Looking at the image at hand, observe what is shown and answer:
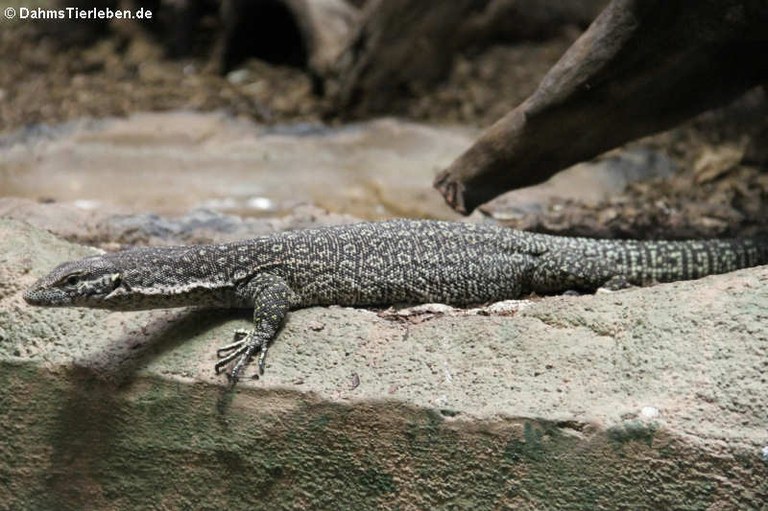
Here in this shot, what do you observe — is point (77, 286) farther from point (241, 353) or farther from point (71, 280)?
point (241, 353)

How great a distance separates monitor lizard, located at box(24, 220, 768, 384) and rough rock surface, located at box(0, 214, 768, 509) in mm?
235

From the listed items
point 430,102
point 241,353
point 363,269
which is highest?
point 430,102

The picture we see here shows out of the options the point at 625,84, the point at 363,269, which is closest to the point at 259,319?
the point at 363,269

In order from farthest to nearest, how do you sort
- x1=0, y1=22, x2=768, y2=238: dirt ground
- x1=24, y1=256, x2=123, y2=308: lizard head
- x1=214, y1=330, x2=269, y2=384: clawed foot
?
1. x1=0, y1=22, x2=768, y2=238: dirt ground
2. x1=24, y1=256, x2=123, y2=308: lizard head
3. x1=214, y1=330, x2=269, y2=384: clawed foot

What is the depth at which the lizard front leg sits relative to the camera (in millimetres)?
5988

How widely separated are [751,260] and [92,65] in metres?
11.3

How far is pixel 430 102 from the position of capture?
1348 cm

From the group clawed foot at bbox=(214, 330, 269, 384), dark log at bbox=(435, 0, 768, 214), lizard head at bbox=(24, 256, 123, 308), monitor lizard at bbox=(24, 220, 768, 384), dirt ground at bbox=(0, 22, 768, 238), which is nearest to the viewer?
clawed foot at bbox=(214, 330, 269, 384)

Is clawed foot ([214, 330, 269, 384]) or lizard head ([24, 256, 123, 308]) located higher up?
lizard head ([24, 256, 123, 308])

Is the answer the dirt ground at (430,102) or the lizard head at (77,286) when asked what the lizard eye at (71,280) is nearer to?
the lizard head at (77,286)

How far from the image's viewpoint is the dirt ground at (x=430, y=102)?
9367 millimetres

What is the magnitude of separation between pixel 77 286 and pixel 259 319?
4.19 ft

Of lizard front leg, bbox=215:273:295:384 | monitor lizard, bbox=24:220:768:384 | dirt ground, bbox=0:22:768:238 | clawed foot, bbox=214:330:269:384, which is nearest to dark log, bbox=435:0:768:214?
monitor lizard, bbox=24:220:768:384

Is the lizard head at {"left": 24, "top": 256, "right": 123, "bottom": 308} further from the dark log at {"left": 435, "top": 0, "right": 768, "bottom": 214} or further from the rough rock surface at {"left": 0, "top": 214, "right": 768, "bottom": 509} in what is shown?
the dark log at {"left": 435, "top": 0, "right": 768, "bottom": 214}
